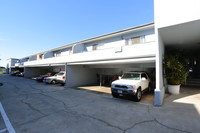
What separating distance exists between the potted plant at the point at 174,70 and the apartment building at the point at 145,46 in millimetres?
699

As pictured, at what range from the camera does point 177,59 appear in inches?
288

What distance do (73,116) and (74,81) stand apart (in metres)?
7.62

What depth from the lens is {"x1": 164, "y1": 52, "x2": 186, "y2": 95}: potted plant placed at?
6895 mm

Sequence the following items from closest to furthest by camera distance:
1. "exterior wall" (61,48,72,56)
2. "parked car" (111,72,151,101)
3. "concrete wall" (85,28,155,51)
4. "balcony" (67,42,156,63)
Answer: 1. "parked car" (111,72,151,101)
2. "balcony" (67,42,156,63)
3. "concrete wall" (85,28,155,51)
4. "exterior wall" (61,48,72,56)

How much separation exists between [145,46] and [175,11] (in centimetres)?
217

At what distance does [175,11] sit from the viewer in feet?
15.6

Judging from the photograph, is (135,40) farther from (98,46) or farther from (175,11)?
(175,11)

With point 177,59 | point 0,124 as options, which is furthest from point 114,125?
point 177,59

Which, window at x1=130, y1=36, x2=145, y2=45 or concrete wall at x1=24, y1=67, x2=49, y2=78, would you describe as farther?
concrete wall at x1=24, y1=67, x2=49, y2=78

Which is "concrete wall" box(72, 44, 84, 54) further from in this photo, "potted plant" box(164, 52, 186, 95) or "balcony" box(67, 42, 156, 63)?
"potted plant" box(164, 52, 186, 95)

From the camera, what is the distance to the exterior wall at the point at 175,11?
14.1ft

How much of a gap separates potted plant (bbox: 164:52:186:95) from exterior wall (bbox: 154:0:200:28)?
10.1ft

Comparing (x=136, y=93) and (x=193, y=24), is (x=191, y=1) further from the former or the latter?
(x=136, y=93)

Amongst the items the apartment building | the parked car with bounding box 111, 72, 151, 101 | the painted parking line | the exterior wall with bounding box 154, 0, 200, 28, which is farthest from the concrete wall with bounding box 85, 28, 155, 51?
the painted parking line
